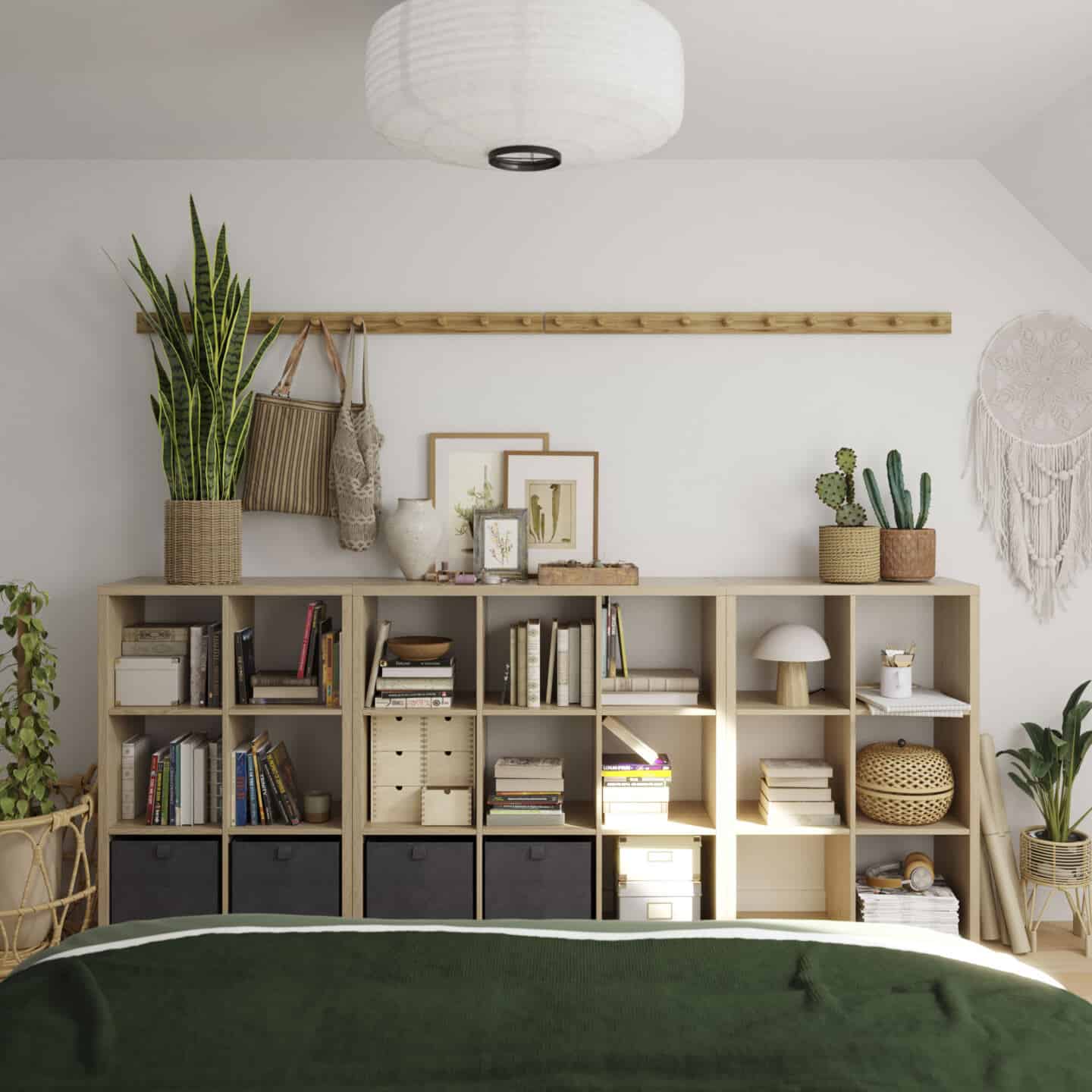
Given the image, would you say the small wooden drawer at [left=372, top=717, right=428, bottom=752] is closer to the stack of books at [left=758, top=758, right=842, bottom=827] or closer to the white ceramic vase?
the white ceramic vase

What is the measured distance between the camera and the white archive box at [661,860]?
3.29 meters

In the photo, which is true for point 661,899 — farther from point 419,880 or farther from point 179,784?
point 179,784

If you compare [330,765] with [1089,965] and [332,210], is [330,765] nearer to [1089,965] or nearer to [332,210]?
[332,210]

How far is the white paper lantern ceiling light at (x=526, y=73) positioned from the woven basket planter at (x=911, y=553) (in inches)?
64.2

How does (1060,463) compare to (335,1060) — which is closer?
(335,1060)

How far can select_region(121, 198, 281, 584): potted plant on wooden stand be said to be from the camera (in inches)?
128

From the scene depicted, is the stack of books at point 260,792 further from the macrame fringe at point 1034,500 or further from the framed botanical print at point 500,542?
the macrame fringe at point 1034,500

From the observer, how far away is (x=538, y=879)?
3.25 m

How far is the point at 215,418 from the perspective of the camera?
3283 mm

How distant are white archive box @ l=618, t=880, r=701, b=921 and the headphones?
1.84 ft

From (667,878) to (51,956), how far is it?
1.91 metres

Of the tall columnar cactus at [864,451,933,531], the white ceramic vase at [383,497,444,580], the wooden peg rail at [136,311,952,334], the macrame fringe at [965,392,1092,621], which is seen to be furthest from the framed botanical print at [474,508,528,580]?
the macrame fringe at [965,392,1092,621]

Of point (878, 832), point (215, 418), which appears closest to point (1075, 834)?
point (878, 832)

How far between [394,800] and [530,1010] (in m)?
1.72
